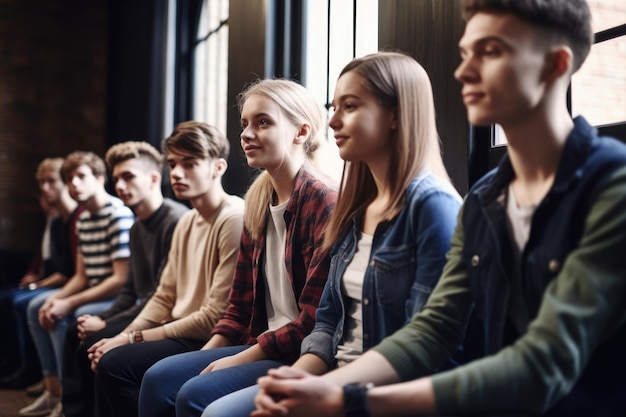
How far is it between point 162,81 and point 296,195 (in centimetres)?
319

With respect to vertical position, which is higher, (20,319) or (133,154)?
(133,154)

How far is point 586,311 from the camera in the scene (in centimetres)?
111

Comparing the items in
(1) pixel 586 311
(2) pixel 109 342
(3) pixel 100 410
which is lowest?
(3) pixel 100 410

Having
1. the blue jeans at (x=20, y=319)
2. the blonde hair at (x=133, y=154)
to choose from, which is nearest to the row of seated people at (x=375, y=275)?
the blonde hair at (x=133, y=154)

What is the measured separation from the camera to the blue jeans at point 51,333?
3.74 m

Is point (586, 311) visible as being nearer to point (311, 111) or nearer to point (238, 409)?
point (238, 409)

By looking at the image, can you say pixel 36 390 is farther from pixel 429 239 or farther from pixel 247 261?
pixel 429 239

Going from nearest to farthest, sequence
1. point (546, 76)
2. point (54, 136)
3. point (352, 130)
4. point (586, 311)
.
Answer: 1. point (586, 311)
2. point (546, 76)
3. point (352, 130)
4. point (54, 136)

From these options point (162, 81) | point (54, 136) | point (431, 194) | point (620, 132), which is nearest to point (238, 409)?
point (431, 194)

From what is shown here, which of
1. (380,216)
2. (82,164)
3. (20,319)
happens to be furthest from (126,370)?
(20,319)

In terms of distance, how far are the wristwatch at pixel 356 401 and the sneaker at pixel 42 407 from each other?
10.1 ft

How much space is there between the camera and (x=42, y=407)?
3.89 m

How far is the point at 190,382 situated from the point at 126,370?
626 mm

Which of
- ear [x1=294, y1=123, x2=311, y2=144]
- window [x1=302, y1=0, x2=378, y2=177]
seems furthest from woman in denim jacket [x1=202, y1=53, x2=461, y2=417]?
window [x1=302, y1=0, x2=378, y2=177]
